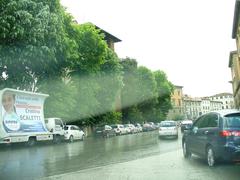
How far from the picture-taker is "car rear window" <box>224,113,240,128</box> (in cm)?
1119

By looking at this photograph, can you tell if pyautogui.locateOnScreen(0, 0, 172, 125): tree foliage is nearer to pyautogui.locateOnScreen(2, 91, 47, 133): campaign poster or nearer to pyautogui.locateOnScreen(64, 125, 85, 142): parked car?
pyautogui.locateOnScreen(64, 125, 85, 142): parked car

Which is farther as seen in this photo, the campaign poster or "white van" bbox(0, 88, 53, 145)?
the campaign poster

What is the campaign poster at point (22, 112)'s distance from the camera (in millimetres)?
24984

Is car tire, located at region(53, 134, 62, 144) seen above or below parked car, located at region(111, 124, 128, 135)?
below

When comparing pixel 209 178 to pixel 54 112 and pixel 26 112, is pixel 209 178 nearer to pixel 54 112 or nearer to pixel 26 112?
A: pixel 26 112

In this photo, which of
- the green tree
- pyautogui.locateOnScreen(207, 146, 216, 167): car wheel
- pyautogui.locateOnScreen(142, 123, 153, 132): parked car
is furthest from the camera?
pyautogui.locateOnScreen(142, 123, 153, 132): parked car

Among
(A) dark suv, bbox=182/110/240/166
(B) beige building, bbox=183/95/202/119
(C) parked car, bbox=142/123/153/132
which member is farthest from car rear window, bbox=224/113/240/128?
(B) beige building, bbox=183/95/202/119

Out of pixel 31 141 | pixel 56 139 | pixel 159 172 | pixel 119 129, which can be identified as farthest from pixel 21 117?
pixel 119 129

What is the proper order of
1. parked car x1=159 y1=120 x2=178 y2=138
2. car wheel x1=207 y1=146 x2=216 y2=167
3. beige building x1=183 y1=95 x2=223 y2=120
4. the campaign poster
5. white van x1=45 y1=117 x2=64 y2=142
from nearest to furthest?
car wheel x1=207 y1=146 x2=216 y2=167 → the campaign poster → white van x1=45 y1=117 x2=64 y2=142 → parked car x1=159 y1=120 x2=178 y2=138 → beige building x1=183 y1=95 x2=223 y2=120

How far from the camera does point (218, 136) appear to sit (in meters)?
11.2

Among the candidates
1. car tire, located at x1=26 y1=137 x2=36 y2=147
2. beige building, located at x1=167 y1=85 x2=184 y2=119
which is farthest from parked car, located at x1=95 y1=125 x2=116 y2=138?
beige building, located at x1=167 y1=85 x2=184 y2=119

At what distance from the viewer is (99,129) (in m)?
46.2

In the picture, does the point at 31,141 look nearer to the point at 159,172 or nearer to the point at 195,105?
the point at 159,172

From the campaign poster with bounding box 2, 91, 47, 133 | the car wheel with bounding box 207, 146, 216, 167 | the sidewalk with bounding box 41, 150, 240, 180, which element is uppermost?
the campaign poster with bounding box 2, 91, 47, 133
